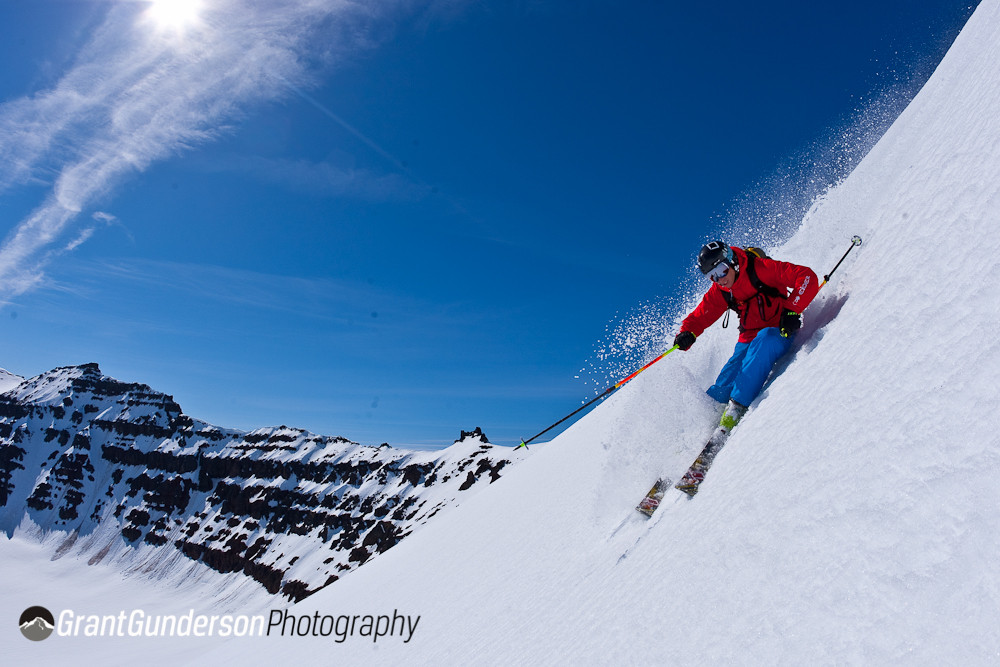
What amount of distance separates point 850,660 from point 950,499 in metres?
0.89

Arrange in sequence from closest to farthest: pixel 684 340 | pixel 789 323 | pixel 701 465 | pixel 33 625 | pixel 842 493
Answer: pixel 842 493
pixel 701 465
pixel 789 323
pixel 684 340
pixel 33 625

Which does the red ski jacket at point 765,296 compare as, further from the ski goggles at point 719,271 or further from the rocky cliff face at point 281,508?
the rocky cliff face at point 281,508

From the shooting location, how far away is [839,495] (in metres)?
3.05

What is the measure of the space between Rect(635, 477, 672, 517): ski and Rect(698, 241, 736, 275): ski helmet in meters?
2.67

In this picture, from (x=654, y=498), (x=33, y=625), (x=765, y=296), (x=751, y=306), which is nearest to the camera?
(x=654, y=498)

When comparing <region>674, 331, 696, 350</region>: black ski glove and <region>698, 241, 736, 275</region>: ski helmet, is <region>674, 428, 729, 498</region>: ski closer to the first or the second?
<region>674, 331, 696, 350</region>: black ski glove

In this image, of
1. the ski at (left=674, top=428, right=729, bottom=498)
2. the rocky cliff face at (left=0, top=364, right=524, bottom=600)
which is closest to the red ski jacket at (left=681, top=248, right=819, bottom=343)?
the ski at (left=674, top=428, right=729, bottom=498)

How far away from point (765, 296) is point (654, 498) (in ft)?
9.25

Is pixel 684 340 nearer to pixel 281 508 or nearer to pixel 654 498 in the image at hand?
pixel 654 498

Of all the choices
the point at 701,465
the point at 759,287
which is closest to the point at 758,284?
the point at 759,287

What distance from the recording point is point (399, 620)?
9.49 m

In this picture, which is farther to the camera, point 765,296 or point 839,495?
point 765,296

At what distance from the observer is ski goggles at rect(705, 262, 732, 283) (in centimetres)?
612

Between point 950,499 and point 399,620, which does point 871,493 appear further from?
point 399,620
